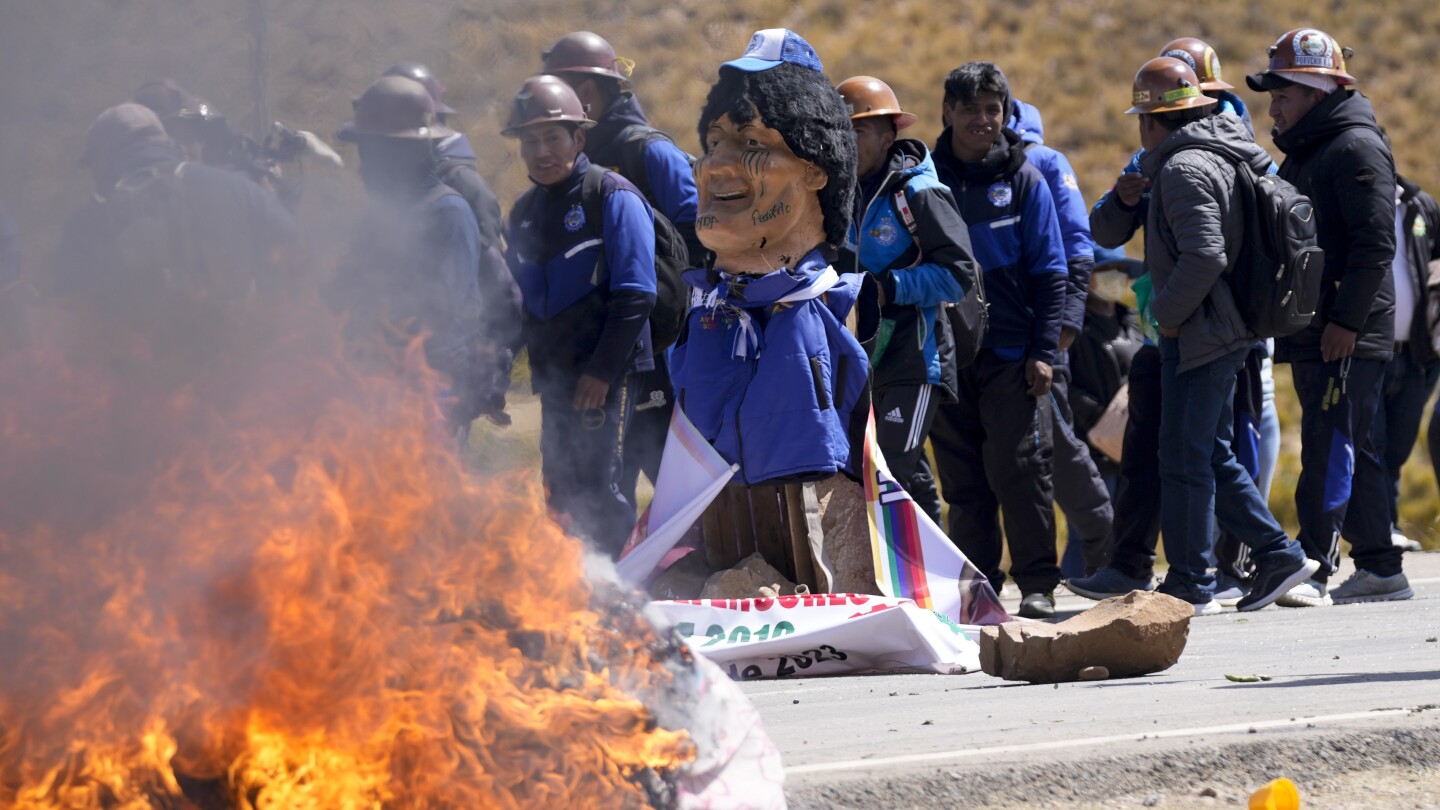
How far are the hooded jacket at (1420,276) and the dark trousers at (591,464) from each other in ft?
14.0

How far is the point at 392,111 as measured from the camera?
11.9 ft

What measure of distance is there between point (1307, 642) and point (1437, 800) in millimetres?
2709

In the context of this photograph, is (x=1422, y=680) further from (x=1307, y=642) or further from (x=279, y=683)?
(x=279, y=683)

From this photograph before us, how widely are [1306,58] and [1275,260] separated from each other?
1.08 m

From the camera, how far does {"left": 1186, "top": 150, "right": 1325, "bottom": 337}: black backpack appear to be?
8.12 m

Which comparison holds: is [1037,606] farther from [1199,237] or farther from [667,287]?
[667,287]

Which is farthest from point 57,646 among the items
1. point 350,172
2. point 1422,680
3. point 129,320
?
point 1422,680

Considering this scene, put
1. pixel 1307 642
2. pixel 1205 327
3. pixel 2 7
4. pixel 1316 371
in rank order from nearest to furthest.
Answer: pixel 2 7
pixel 1307 642
pixel 1205 327
pixel 1316 371

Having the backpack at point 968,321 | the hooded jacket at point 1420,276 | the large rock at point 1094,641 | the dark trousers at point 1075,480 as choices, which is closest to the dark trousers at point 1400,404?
the hooded jacket at point 1420,276

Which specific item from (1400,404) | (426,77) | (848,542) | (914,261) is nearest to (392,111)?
(426,77)

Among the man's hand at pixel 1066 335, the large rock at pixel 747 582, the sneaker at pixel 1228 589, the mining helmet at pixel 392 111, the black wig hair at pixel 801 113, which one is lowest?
the sneaker at pixel 1228 589

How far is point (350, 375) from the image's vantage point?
12.8 feet

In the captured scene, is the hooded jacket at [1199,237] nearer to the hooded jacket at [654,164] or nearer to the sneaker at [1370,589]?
the sneaker at [1370,589]

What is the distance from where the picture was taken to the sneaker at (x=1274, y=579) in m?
8.25
